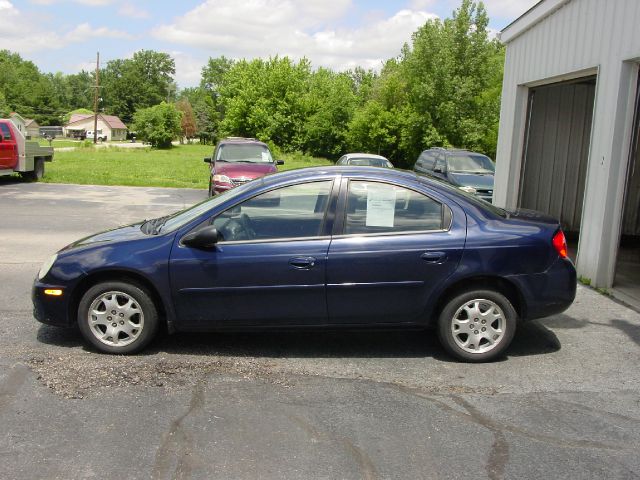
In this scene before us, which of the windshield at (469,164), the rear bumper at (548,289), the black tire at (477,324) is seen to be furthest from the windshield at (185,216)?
the windshield at (469,164)

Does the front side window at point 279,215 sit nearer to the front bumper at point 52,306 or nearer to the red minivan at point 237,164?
the front bumper at point 52,306

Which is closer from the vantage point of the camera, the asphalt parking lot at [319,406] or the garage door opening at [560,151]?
the asphalt parking lot at [319,406]

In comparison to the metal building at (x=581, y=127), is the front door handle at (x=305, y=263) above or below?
below

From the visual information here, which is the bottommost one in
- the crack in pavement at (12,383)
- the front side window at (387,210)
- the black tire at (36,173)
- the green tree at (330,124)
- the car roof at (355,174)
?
the crack in pavement at (12,383)

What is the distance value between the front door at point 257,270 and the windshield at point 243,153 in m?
12.4

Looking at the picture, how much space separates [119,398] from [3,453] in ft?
2.97

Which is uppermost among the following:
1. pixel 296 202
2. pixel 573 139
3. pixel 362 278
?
pixel 573 139

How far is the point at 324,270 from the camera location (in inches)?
200

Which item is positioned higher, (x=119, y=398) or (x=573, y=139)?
(x=573, y=139)

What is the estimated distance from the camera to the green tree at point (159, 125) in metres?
83.1

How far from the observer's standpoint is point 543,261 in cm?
525

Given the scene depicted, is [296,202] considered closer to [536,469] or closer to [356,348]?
[356,348]

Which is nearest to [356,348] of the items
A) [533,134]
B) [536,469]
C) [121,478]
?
[536,469]

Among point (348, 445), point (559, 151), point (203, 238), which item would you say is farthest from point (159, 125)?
point (348, 445)
